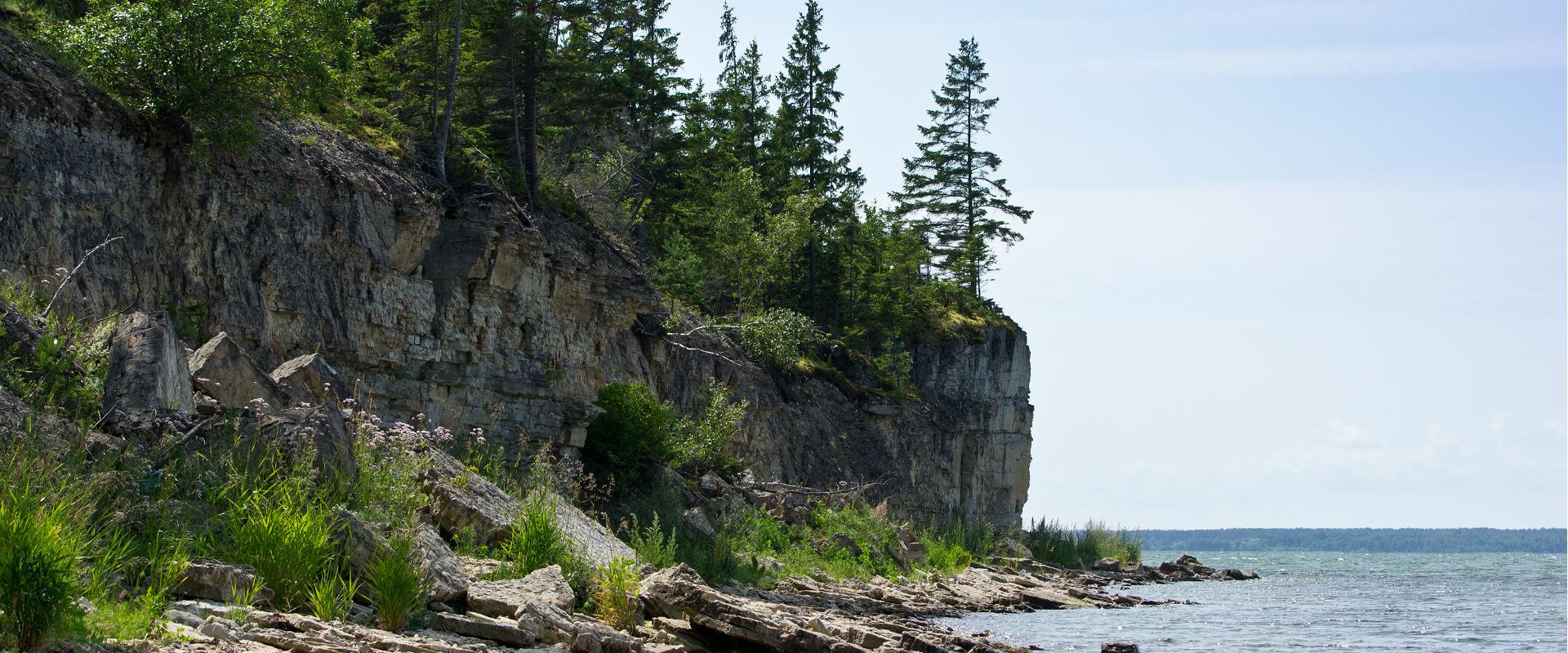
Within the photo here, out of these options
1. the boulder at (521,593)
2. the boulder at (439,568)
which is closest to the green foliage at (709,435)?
the boulder at (521,593)

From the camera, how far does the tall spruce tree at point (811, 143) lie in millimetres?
53781

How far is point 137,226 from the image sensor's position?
17.8m

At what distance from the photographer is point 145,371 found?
1128 cm

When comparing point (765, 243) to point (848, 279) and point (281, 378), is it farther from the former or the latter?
point (281, 378)

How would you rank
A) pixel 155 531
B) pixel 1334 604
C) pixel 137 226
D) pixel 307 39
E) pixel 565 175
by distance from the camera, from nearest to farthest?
pixel 155 531 → pixel 137 226 → pixel 307 39 → pixel 565 175 → pixel 1334 604

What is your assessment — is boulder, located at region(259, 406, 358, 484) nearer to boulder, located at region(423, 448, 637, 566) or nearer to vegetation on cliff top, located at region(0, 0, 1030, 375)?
boulder, located at region(423, 448, 637, 566)

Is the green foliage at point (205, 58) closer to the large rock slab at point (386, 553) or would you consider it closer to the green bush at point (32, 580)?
the large rock slab at point (386, 553)

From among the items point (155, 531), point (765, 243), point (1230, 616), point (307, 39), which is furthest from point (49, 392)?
point (765, 243)

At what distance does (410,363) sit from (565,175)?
13.4m

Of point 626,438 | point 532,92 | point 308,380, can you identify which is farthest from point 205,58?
point 532,92

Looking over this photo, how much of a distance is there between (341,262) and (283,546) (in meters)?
12.6

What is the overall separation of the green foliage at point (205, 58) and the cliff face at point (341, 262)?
0.58m

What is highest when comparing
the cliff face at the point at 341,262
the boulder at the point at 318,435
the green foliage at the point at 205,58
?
the green foliage at the point at 205,58

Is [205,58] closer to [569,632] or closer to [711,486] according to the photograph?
[569,632]
